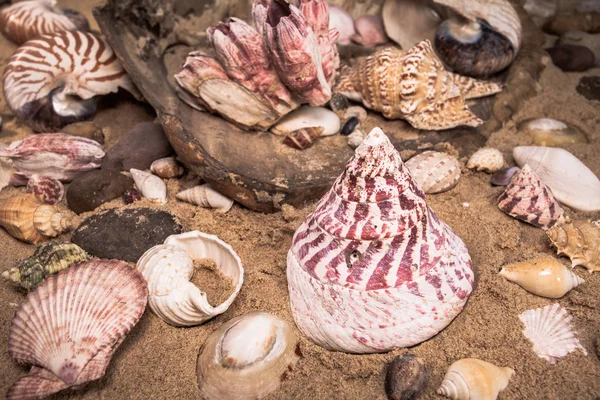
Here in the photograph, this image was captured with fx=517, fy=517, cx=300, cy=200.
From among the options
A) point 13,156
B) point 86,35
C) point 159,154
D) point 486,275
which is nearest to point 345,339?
point 486,275

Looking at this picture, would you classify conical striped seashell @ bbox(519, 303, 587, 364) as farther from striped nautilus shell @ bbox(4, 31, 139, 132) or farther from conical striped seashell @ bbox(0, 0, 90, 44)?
conical striped seashell @ bbox(0, 0, 90, 44)

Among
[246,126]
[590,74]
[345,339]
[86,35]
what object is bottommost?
[590,74]

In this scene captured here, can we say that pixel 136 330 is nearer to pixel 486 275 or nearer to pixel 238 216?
pixel 238 216

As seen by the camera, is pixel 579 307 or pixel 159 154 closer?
pixel 579 307

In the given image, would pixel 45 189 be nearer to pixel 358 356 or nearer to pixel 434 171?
pixel 358 356

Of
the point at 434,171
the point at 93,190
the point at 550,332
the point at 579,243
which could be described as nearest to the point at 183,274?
the point at 93,190
